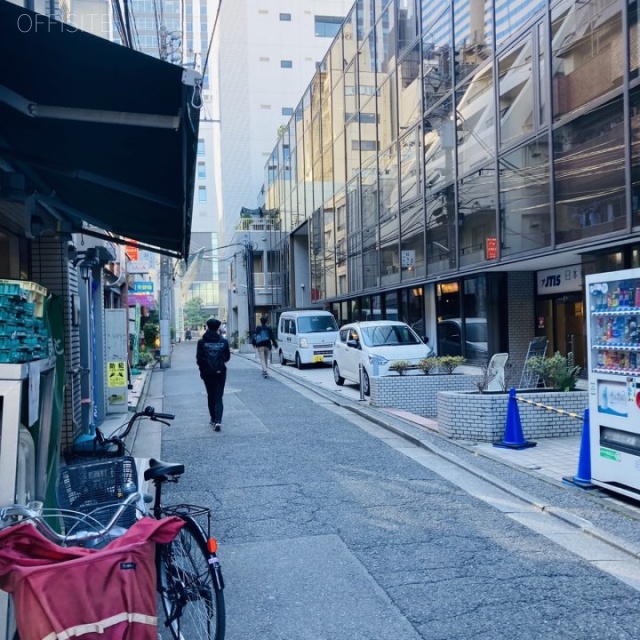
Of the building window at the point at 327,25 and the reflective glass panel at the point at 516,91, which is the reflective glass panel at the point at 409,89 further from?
the building window at the point at 327,25

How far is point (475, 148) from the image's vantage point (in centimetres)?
1473

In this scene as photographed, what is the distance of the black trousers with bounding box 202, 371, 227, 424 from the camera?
10.0m

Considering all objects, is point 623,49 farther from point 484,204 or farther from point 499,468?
point 499,468

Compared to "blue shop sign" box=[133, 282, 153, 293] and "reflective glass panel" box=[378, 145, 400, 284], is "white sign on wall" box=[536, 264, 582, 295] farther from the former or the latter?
"blue shop sign" box=[133, 282, 153, 293]

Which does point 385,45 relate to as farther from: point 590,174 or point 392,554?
point 392,554

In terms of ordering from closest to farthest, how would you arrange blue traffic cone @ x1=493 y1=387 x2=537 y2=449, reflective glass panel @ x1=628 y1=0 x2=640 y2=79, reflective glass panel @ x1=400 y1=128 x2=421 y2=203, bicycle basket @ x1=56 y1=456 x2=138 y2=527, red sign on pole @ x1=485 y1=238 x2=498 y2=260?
bicycle basket @ x1=56 y1=456 x2=138 y2=527, blue traffic cone @ x1=493 y1=387 x2=537 y2=449, reflective glass panel @ x1=628 y1=0 x2=640 y2=79, red sign on pole @ x1=485 y1=238 x2=498 y2=260, reflective glass panel @ x1=400 y1=128 x2=421 y2=203

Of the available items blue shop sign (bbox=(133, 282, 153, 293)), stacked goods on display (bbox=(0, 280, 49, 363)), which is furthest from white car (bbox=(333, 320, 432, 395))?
blue shop sign (bbox=(133, 282, 153, 293))

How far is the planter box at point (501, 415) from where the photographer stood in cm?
881

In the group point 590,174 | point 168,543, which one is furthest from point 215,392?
point 590,174

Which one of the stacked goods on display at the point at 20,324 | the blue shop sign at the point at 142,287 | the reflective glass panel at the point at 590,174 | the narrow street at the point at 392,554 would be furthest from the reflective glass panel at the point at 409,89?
the stacked goods on display at the point at 20,324

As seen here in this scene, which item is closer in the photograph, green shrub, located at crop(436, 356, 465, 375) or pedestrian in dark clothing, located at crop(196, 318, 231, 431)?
pedestrian in dark clothing, located at crop(196, 318, 231, 431)

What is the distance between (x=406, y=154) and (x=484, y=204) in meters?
5.17

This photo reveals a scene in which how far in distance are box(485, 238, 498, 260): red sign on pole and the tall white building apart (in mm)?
45702

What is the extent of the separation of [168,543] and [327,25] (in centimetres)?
6554
